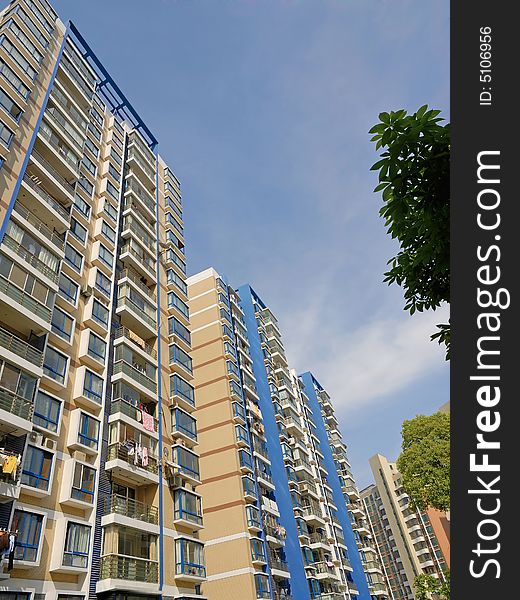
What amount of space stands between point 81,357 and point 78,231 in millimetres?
8302

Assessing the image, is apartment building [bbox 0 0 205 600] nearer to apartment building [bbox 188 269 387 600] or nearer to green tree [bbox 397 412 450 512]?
apartment building [bbox 188 269 387 600]

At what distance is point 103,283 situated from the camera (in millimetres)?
26609

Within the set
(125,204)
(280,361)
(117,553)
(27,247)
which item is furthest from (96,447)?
(280,361)

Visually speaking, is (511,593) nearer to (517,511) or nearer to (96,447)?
(517,511)

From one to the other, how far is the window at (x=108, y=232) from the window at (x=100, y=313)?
19.1 ft

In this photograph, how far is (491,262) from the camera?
509 cm

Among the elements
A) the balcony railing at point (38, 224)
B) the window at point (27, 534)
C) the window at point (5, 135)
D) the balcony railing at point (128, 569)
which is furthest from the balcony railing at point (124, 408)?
the window at point (5, 135)

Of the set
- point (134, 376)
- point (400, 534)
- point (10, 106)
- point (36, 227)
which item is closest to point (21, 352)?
point (36, 227)

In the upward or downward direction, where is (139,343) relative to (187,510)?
upward

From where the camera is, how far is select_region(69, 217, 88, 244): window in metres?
26.0

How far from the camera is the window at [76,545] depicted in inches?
651

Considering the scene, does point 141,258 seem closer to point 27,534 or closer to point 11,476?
point 11,476

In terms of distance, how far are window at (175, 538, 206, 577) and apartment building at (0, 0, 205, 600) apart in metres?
0.10

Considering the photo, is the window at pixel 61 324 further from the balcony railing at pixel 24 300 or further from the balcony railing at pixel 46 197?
the balcony railing at pixel 46 197
